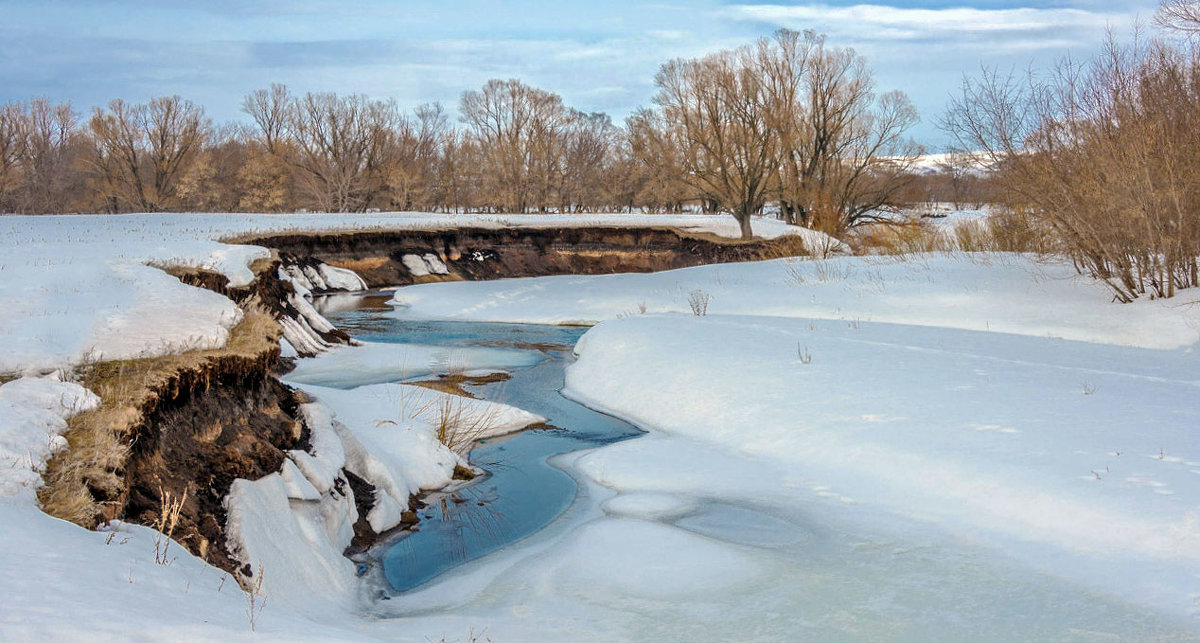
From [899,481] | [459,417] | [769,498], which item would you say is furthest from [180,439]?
[899,481]

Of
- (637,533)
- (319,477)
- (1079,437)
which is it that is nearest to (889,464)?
(1079,437)

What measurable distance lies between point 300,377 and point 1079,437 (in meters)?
10.3

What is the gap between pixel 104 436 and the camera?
5.18m

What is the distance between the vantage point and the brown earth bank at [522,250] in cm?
3262

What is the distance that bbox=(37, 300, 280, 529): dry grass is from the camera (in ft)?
14.6

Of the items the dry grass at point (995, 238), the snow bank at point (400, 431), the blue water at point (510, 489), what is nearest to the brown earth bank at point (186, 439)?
the snow bank at point (400, 431)

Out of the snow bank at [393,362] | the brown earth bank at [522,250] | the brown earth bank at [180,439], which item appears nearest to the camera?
the brown earth bank at [180,439]

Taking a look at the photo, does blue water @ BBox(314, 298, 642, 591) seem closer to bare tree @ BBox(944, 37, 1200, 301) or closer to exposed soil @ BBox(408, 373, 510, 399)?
exposed soil @ BBox(408, 373, 510, 399)

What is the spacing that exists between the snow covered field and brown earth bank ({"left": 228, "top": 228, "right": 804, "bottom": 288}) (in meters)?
19.4

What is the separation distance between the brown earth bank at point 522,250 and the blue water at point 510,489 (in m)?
17.9

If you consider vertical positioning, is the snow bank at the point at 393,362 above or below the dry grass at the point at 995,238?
below

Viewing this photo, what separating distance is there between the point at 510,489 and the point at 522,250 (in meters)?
28.5

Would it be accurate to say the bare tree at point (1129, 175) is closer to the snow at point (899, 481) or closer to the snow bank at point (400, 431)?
the snow at point (899, 481)

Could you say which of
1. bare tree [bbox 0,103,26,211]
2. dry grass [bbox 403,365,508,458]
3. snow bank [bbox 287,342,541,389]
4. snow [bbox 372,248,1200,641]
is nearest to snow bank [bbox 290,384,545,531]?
dry grass [bbox 403,365,508,458]
